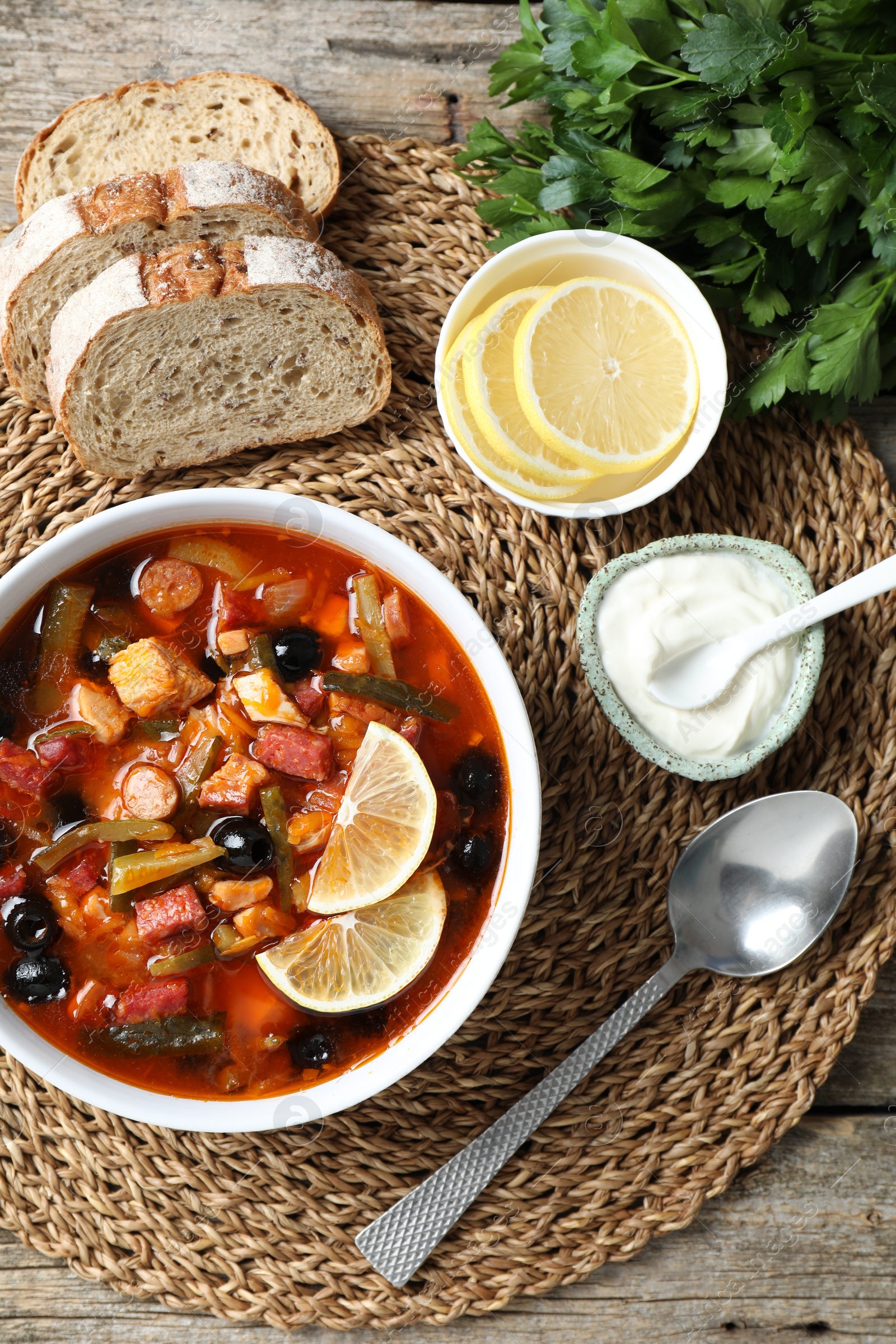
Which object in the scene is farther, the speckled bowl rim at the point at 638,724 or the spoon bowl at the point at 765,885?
the spoon bowl at the point at 765,885

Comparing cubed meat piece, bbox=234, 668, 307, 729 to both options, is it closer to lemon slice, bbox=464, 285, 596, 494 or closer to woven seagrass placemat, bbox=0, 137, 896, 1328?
woven seagrass placemat, bbox=0, 137, 896, 1328

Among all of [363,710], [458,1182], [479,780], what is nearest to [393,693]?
[363,710]

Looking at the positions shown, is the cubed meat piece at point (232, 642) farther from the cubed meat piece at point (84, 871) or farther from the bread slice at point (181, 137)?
the bread slice at point (181, 137)

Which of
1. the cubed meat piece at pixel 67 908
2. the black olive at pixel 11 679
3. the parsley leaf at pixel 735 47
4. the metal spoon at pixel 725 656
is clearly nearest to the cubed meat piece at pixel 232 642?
the black olive at pixel 11 679

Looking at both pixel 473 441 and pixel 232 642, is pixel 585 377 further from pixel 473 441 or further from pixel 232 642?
pixel 232 642

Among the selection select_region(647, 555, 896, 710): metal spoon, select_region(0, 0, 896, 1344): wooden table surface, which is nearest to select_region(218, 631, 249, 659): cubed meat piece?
select_region(647, 555, 896, 710): metal spoon
